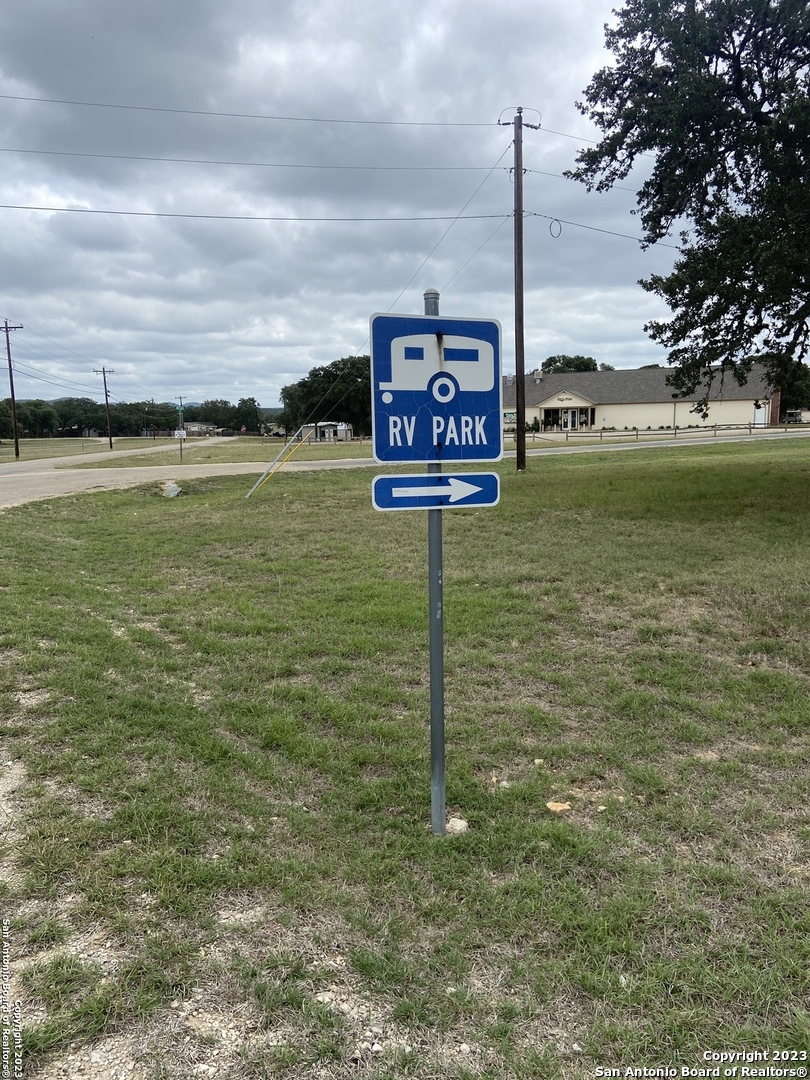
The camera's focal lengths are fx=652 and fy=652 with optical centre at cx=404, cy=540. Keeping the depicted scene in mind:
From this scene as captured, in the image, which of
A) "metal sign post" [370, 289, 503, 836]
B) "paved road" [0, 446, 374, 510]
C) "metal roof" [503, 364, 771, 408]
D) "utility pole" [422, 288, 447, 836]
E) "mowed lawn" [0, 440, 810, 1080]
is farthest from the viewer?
"metal roof" [503, 364, 771, 408]

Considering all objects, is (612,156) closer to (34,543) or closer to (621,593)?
(621,593)

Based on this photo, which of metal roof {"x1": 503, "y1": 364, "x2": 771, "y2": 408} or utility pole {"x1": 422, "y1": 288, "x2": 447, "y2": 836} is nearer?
utility pole {"x1": 422, "y1": 288, "x2": 447, "y2": 836}

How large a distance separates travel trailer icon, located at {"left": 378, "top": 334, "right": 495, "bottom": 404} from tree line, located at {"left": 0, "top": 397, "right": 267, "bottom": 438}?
99708mm

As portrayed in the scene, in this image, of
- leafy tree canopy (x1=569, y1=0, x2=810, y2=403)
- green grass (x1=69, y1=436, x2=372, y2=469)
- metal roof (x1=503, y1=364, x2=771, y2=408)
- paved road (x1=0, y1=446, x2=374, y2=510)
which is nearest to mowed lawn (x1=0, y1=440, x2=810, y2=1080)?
leafy tree canopy (x1=569, y1=0, x2=810, y2=403)

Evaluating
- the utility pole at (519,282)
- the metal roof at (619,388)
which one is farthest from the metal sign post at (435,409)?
the metal roof at (619,388)

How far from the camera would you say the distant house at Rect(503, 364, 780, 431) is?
204ft

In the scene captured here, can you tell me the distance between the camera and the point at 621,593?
20.9ft

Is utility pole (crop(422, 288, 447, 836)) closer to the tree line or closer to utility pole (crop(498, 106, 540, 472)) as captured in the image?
utility pole (crop(498, 106, 540, 472))

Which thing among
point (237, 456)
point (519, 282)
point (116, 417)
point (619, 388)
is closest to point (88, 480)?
point (519, 282)

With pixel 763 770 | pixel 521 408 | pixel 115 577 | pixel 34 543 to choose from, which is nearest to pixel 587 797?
pixel 763 770

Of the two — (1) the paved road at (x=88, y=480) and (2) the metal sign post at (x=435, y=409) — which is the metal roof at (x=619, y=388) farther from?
(2) the metal sign post at (x=435, y=409)

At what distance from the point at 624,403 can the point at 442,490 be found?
219ft

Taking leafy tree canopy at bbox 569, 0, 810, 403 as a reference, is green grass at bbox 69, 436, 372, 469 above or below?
below

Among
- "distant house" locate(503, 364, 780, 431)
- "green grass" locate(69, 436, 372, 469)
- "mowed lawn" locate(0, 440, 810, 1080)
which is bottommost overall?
"mowed lawn" locate(0, 440, 810, 1080)
